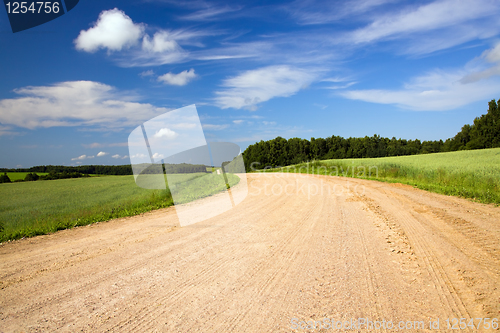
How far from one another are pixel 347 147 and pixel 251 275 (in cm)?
9262

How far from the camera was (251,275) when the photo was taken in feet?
12.1

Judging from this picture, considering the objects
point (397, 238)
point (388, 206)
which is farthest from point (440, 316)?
point (388, 206)

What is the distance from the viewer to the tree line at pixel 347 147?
70.1 metres

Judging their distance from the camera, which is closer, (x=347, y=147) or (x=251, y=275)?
(x=251, y=275)

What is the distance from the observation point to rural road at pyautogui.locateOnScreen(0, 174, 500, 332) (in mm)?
2730

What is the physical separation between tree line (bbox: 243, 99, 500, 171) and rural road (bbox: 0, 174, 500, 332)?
67055 millimetres

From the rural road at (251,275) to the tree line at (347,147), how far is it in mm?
67055

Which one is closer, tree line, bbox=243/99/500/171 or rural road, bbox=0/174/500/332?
rural road, bbox=0/174/500/332

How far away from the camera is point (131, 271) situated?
393 centimetres

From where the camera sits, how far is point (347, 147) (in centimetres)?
8875

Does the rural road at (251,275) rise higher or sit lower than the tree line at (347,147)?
lower

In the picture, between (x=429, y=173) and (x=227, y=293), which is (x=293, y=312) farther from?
(x=429, y=173)

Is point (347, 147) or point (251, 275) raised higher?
point (347, 147)

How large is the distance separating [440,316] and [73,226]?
29.5ft
